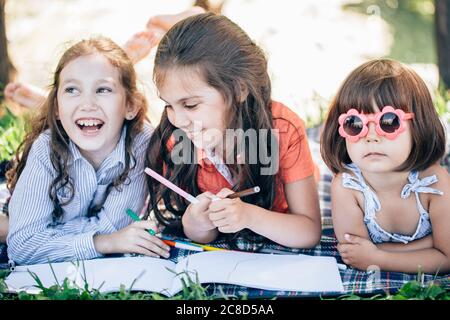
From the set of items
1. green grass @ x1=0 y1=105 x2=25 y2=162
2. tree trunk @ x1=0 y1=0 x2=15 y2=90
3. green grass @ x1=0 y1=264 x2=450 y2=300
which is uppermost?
tree trunk @ x1=0 y1=0 x2=15 y2=90

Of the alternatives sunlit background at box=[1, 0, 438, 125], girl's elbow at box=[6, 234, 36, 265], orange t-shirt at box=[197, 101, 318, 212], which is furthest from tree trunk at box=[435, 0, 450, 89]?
girl's elbow at box=[6, 234, 36, 265]

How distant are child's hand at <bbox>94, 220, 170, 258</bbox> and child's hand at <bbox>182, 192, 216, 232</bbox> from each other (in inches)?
4.1

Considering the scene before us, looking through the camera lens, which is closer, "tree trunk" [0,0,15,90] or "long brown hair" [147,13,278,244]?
"long brown hair" [147,13,278,244]

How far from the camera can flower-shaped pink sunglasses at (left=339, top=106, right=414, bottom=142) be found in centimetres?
210

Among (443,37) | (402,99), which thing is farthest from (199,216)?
(443,37)

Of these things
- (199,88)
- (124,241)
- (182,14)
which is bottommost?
(124,241)

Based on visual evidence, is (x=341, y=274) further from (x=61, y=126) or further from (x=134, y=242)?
(x=61, y=126)

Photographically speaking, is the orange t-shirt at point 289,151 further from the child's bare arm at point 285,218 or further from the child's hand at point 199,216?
the child's hand at point 199,216

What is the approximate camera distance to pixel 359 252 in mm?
2199

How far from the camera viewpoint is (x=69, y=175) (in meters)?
2.46

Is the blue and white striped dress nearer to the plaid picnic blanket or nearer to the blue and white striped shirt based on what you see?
the plaid picnic blanket

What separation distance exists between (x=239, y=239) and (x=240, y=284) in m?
0.40

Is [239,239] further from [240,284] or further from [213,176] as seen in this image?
[240,284]
